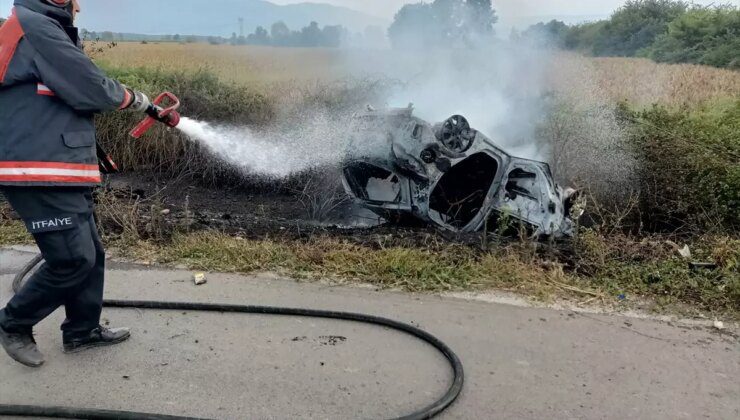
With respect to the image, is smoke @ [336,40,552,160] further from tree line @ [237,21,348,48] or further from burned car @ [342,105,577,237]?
burned car @ [342,105,577,237]

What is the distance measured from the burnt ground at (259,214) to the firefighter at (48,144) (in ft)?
8.05

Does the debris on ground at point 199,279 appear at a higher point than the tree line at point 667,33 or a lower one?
lower

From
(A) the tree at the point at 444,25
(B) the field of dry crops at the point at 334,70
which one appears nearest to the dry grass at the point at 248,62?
(B) the field of dry crops at the point at 334,70

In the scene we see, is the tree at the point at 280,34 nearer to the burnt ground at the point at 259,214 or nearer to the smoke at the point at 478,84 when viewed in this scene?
the smoke at the point at 478,84

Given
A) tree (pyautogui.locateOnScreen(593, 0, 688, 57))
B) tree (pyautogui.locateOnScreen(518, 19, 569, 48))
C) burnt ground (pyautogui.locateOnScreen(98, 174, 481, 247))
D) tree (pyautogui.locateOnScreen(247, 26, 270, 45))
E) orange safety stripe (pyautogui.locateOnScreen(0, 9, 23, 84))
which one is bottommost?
burnt ground (pyautogui.locateOnScreen(98, 174, 481, 247))

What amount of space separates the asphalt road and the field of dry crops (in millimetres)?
6662

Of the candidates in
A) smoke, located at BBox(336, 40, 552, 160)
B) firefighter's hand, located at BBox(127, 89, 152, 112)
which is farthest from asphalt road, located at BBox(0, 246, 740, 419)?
smoke, located at BBox(336, 40, 552, 160)

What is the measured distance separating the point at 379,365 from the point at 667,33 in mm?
19766

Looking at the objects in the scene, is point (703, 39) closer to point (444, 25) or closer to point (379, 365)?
point (444, 25)

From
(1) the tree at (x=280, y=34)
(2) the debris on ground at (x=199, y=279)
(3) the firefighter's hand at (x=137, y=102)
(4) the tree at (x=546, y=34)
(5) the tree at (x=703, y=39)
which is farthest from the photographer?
(5) the tree at (x=703, y=39)

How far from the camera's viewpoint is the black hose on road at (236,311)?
9.28 feet

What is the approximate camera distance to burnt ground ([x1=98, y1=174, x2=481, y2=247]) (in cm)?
575

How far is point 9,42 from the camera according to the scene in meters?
2.90

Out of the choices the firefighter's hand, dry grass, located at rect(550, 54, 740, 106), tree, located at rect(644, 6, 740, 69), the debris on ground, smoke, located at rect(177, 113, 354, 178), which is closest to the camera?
the firefighter's hand
